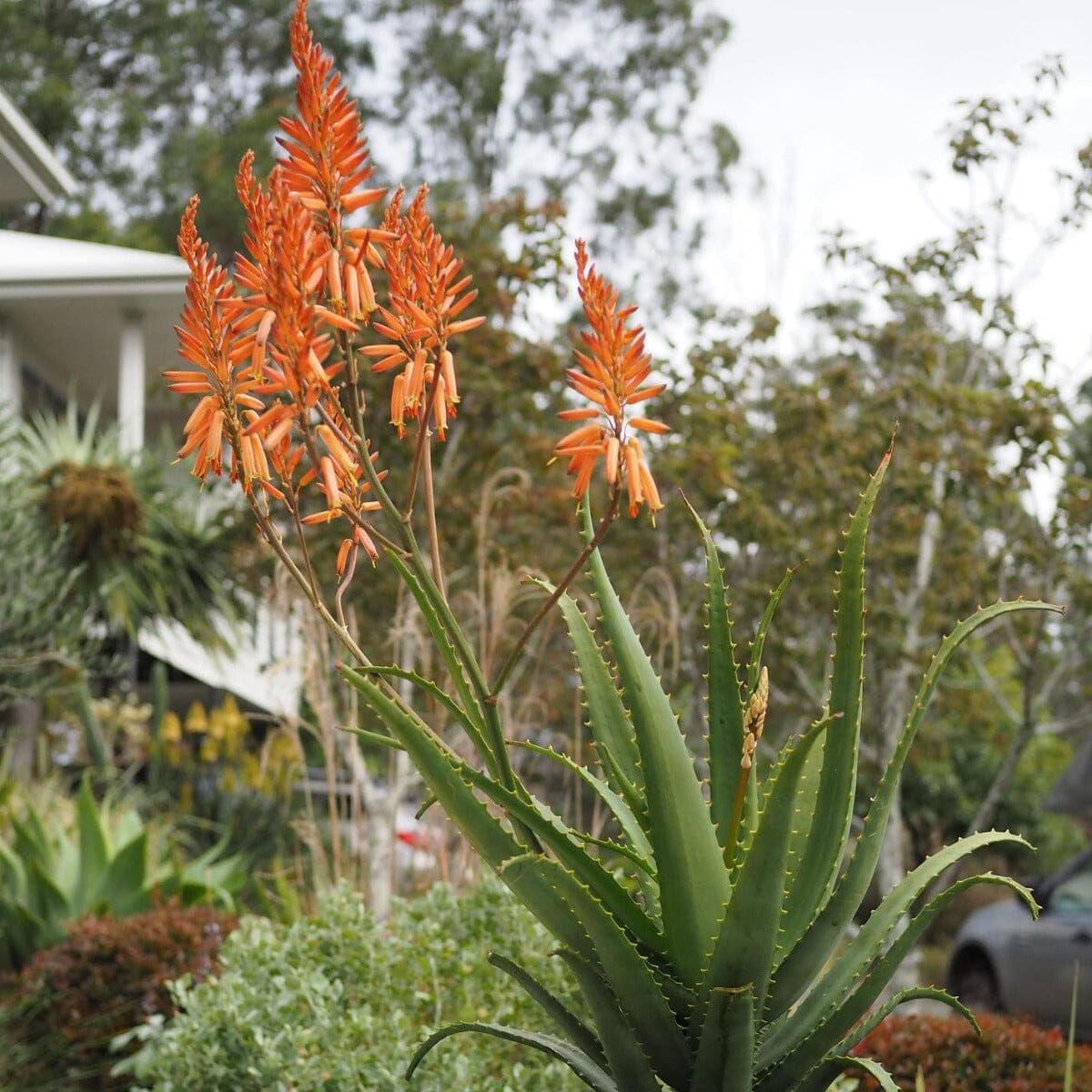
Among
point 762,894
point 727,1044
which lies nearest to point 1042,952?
point 727,1044

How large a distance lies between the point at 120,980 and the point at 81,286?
8190 mm

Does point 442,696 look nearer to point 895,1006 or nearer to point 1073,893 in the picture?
point 895,1006

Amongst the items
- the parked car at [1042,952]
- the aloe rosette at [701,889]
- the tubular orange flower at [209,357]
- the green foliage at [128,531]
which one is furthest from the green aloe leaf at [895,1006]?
the green foliage at [128,531]

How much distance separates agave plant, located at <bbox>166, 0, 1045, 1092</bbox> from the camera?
185 centimetres

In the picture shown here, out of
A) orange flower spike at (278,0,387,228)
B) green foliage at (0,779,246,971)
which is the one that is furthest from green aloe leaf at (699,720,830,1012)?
green foliage at (0,779,246,971)

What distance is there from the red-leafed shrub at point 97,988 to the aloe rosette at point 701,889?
3674 millimetres

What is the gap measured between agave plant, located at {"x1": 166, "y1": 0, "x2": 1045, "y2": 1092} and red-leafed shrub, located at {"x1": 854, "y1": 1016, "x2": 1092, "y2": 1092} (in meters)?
2.06

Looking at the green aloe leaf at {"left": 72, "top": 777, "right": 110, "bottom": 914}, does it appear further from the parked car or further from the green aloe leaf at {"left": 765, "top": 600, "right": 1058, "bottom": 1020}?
the green aloe leaf at {"left": 765, "top": 600, "right": 1058, "bottom": 1020}

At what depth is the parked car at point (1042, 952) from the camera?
8648mm

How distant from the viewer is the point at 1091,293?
998 cm

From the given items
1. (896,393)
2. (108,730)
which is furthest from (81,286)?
(896,393)

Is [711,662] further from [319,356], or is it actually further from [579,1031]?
[319,356]

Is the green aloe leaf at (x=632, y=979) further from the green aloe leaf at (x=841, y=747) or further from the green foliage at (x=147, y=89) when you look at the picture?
the green foliage at (x=147, y=89)

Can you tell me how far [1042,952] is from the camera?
891cm
